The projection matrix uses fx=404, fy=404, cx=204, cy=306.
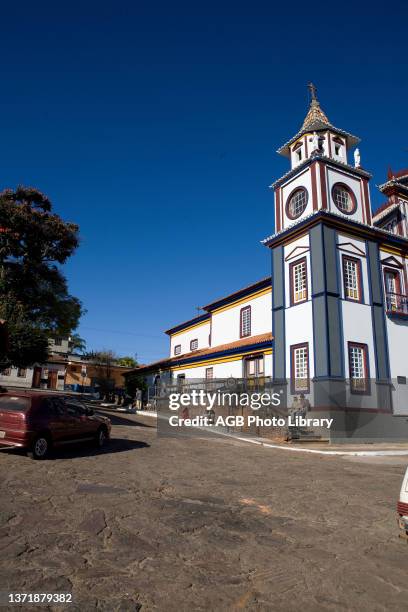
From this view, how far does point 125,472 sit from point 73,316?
868 inches

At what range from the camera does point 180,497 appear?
21.2ft

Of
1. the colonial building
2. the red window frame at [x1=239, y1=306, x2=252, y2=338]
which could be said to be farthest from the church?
the colonial building

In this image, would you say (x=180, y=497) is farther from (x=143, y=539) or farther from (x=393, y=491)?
(x=393, y=491)

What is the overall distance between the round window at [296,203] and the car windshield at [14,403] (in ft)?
56.1

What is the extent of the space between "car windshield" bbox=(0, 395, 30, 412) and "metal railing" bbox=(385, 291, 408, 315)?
58.5ft

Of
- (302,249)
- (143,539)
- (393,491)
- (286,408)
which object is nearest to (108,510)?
(143,539)

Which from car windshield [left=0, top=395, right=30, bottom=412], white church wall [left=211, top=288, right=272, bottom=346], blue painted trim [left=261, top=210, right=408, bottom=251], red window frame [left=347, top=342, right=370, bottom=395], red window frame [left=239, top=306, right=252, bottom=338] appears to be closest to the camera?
car windshield [left=0, top=395, right=30, bottom=412]

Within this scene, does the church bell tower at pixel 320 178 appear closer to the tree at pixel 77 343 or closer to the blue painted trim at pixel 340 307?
the blue painted trim at pixel 340 307

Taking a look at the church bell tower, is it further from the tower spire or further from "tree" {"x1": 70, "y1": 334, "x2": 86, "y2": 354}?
"tree" {"x1": 70, "y1": 334, "x2": 86, "y2": 354}

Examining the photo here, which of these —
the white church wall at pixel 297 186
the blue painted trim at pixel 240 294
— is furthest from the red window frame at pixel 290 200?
the blue painted trim at pixel 240 294

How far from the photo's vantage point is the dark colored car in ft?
29.8

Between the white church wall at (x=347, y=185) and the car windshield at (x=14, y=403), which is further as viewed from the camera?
the white church wall at (x=347, y=185)

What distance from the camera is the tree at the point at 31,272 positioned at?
874 inches

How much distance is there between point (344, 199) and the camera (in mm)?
21859
